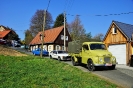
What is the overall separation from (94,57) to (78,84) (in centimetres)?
689

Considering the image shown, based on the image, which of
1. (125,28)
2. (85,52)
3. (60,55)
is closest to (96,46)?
(85,52)

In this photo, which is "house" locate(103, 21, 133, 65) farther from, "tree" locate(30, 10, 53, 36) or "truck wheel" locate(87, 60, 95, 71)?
"tree" locate(30, 10, 53, 36)

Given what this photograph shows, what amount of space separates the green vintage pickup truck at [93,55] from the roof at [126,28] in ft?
26.5

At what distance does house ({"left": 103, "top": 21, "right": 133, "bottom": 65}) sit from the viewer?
2645cm

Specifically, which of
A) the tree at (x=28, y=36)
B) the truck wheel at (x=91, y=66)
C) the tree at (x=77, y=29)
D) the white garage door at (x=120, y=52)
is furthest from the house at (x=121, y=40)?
the tree at (x=28, y=36)

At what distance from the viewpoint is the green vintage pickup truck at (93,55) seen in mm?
18141

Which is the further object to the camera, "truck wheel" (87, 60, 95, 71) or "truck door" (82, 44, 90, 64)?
"truck door" (82, 44, 90, 64)

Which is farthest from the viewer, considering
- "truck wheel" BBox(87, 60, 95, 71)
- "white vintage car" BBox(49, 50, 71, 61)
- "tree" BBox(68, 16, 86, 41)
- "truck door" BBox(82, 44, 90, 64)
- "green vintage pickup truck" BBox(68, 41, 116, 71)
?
"tree" BBox(68, 16, 86, 41)

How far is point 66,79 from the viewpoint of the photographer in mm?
12414

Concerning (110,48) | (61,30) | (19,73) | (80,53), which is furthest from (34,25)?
(19,73)

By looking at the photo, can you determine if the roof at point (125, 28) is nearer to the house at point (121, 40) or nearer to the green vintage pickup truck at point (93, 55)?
the house at point (121, 40)

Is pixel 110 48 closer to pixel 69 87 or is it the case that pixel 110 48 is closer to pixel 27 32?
pixel 69 87

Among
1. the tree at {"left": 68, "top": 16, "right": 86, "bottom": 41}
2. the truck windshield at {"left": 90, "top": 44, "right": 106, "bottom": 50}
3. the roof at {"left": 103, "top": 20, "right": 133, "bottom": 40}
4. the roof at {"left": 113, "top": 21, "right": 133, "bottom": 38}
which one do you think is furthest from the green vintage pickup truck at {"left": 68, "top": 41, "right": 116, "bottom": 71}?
the tree at {"left": 68, "top": 16, "right": 86, "bottom": 41}

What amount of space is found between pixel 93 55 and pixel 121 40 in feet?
33.9
